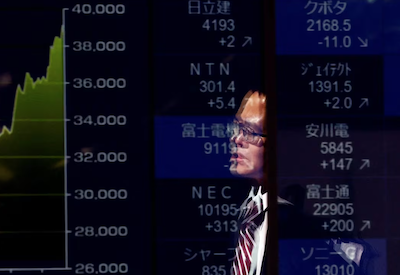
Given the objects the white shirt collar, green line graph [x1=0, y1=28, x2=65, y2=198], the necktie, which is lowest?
the necktie

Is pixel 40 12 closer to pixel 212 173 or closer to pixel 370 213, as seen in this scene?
pixel 212 173

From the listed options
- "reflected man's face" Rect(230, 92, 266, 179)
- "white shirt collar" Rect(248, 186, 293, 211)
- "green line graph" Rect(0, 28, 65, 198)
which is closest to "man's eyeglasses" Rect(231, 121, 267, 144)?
"reflected man's face" Rect(230, 92, 266, 179)

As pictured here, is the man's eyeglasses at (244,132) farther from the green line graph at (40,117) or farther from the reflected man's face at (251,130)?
the green line graph at (40,117)

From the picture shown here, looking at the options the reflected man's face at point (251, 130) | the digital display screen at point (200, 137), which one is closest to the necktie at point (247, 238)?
the digital display screen at point (200, 137)

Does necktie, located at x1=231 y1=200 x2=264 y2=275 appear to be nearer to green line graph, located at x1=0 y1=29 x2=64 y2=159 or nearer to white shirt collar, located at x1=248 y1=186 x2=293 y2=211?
white shirt collar, located at x1=248 y1=186 x2=293 y2=211

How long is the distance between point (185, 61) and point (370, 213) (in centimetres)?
79

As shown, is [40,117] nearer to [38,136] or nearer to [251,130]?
[38,136]

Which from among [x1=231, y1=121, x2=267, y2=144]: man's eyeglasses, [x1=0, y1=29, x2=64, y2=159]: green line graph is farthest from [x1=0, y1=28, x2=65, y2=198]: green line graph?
[x1=231, y1=121, x2=267, y2=144]: man's eyeglasses

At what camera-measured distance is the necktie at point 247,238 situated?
202 cm

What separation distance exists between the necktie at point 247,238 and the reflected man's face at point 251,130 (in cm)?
11

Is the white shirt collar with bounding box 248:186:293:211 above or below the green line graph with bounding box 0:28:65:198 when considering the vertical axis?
below

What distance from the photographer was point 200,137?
2.01 m

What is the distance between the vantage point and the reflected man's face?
2012mm

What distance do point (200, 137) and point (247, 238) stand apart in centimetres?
37
